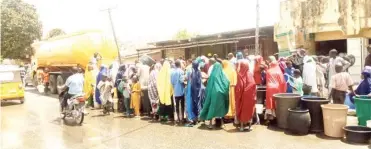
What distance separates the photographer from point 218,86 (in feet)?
25.5

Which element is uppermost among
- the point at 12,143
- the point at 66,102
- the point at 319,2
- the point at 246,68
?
the point at 319,2

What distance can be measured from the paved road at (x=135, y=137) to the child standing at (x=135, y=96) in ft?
1.47

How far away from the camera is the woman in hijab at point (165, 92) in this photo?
872 cm

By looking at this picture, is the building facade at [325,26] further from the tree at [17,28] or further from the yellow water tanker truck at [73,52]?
the tree at [17,28]

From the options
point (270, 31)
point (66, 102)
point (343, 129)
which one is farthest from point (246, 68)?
point (270, 31)

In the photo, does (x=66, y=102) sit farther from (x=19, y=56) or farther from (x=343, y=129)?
(x=19, y=56)

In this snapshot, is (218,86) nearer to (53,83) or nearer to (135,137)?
(135,137)

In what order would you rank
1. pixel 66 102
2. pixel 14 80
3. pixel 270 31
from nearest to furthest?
pixel 66 102 → pixel 14 80 → pixel 270 31

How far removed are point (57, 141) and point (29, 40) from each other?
1200 inches

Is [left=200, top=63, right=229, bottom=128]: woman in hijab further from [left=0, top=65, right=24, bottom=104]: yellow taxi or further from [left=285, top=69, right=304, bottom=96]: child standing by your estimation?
[left=0, top=65, right=24, bottom=104]: yellow taxi

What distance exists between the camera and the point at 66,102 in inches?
389

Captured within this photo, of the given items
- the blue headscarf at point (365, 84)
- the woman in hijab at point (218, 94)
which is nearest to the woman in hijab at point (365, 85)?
the blue headscarf at point (365, 84)

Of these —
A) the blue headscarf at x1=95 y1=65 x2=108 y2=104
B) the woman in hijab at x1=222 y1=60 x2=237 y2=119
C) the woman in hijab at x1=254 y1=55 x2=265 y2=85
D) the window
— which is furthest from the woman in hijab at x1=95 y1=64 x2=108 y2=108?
the woman in hijab at x1=254 y1=55 x2=265 y2=85

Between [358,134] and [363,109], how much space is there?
1.99ft
